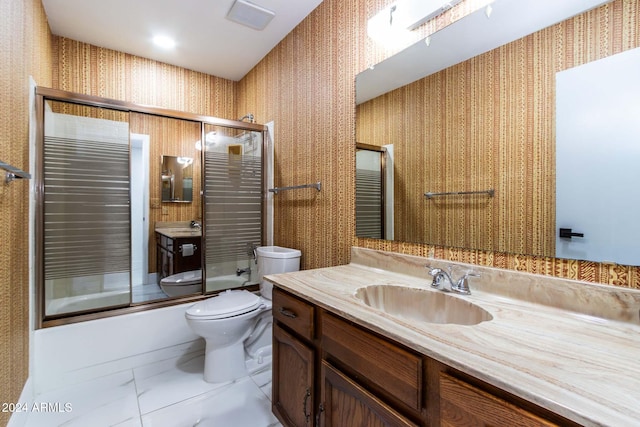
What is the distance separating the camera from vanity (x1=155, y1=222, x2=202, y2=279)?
9.71 ft

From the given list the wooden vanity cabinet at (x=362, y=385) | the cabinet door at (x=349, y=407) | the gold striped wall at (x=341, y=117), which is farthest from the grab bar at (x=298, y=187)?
the cabinet door at (x=349, y=407)

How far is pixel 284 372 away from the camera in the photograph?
1.35 metres

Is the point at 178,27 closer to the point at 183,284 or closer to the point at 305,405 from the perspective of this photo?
the point at 183,284

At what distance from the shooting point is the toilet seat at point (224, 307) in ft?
5.91

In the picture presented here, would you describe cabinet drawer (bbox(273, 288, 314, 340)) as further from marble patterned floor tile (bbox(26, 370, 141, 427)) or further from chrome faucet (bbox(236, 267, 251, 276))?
chrome faucet (bbox(236, 267, 251, 276))

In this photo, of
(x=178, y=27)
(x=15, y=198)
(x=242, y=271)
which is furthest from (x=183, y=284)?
(x=178, y=27)

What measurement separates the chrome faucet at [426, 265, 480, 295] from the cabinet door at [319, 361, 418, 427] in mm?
516

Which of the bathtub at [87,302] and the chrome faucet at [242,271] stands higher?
the chrome faucet at [242,271]

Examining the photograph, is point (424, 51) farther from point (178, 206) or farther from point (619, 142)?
point (178, 206)

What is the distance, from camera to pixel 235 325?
188 cm

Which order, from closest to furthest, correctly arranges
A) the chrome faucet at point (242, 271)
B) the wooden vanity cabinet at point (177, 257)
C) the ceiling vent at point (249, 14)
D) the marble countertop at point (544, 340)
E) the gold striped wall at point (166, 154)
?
the marble countertop at point (544, 340) → the ceiling vent at point (249, 14) → the chrome faucet at point (242, 271) → the wooden vanity cabinet at point (177, 257) → the gold striped wall at point (166, 154)

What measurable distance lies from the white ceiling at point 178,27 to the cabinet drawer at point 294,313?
6.35ft

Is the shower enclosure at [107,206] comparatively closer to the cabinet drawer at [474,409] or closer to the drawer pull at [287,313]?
the drawer pull at [287,313]

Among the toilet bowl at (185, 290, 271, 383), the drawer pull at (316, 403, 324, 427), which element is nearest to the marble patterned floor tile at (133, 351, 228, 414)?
the toilet bowl at (185, 290, 271, 383)
